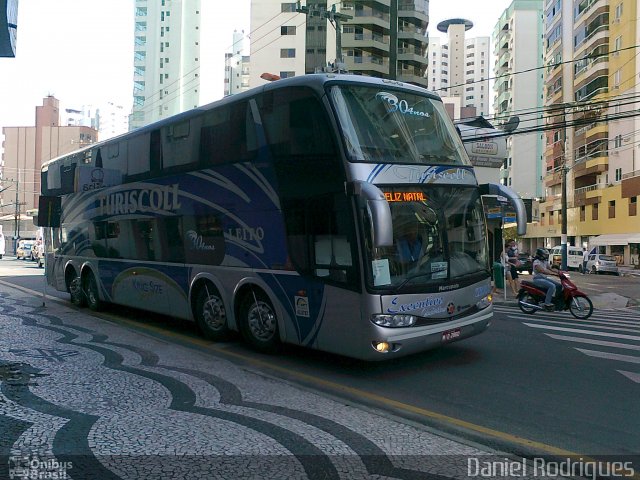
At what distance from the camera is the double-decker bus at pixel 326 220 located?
678cm

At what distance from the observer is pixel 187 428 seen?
507cm

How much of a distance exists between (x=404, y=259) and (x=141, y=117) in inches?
3379

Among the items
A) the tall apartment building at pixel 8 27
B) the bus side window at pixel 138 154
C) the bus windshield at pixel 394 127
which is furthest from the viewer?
the bus side window at pixel 138 154

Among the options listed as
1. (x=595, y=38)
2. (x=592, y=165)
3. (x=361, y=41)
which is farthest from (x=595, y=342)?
(x=361, y=41)

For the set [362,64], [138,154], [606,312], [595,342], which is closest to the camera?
[595,342]

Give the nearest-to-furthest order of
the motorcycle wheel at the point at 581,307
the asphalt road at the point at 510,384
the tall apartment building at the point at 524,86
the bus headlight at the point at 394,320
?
the asphalt road at the point at 510,384 → the bus headlight at the point at 394,320 → the motorcycle wheel at the point at 581,307 → the tall apartment building at the point at 524,86

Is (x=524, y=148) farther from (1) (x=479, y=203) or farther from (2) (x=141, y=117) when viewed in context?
(1) (x=479, y=203)

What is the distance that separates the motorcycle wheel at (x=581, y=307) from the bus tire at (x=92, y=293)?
431 inches

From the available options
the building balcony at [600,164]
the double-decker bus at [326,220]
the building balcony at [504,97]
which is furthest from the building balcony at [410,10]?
the double-decker bus at [326,220]

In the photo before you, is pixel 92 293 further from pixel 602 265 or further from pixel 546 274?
pixel 602 265

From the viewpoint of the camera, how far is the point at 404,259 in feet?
22.6

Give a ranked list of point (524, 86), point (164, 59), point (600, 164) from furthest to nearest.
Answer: point (524, 86), point (164, 59), point (600, 164)

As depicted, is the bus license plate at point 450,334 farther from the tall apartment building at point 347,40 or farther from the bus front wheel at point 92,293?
the tall apartment building at point 347,40

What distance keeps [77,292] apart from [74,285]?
29 centimetres
